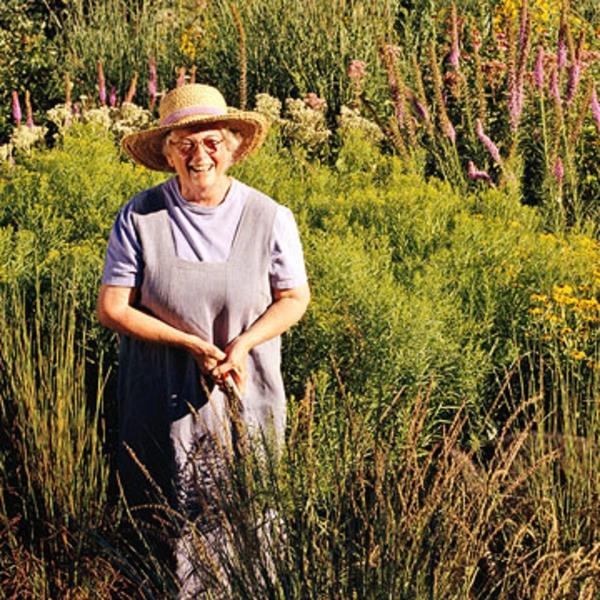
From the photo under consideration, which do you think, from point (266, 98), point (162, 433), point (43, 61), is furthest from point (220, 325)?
point (43, 61)

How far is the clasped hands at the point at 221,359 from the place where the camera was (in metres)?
4.14

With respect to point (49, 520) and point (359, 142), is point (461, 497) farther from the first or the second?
point (359, 142)

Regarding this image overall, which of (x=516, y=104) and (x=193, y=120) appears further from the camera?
(x=516, y=104)

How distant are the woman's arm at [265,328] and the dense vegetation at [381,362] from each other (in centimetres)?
23

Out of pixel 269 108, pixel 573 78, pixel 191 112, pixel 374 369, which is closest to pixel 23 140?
pixel 269 108

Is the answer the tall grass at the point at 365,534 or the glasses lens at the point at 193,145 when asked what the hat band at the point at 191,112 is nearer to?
the glasses lens at the point at 193,145

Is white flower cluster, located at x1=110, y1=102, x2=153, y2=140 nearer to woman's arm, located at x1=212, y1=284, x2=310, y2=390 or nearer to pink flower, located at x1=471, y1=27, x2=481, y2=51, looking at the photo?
pink flower, located at x1=471, y1=27, x2=481, y2=51

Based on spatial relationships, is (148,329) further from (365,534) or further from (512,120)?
(512,120)

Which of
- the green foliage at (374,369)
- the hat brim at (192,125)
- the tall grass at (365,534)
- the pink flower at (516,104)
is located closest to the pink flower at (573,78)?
the pink flower at (516,104)

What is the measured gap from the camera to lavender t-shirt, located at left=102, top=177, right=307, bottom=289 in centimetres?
421

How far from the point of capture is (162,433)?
14.5ft

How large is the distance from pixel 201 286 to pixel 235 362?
27 centimetres

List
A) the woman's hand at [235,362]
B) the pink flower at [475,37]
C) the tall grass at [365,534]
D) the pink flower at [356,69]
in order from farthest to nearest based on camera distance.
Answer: the pink flower at [475,37]
the pink flower at [356,69]
the woman's hand at [235,362]
the tall grass at [365,534]

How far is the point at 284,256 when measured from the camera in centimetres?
426
